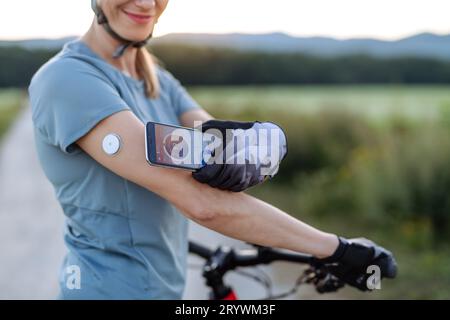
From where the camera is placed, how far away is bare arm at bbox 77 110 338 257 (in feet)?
6.77

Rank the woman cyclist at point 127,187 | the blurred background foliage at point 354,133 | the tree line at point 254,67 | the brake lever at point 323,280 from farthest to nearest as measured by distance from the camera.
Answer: the tree line at point 254,67 < the blurred background foliage at point 354,133 < the brake lever at point 323,280 < the woman cyclist at point 127,187

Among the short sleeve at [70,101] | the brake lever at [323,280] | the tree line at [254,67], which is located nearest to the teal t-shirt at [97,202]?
the short sleeve at [70,101]

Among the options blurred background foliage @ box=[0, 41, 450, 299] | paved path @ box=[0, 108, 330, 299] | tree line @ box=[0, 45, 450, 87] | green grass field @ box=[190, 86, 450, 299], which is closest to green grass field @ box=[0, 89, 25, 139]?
tree line @ box=[0, 45, 450, 87]

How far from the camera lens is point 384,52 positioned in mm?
11953

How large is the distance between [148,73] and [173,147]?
0.69 m

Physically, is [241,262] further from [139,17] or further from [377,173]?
[377,173]

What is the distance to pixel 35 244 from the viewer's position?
7.73 metres

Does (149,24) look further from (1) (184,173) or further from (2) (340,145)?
(2) (340,145)

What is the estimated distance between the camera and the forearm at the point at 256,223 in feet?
6.87

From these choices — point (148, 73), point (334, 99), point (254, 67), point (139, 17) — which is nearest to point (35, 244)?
point (334, 99)

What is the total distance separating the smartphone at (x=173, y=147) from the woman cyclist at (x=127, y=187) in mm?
53

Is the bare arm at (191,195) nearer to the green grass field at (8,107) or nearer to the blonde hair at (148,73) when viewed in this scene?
the blonde hair at (148,73)

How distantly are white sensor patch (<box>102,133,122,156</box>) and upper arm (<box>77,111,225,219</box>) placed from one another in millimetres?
11

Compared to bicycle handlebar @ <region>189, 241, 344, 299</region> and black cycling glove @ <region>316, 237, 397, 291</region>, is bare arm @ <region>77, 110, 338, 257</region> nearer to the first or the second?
black cycling glove @ <region>316, 237, 397, 291</region>
